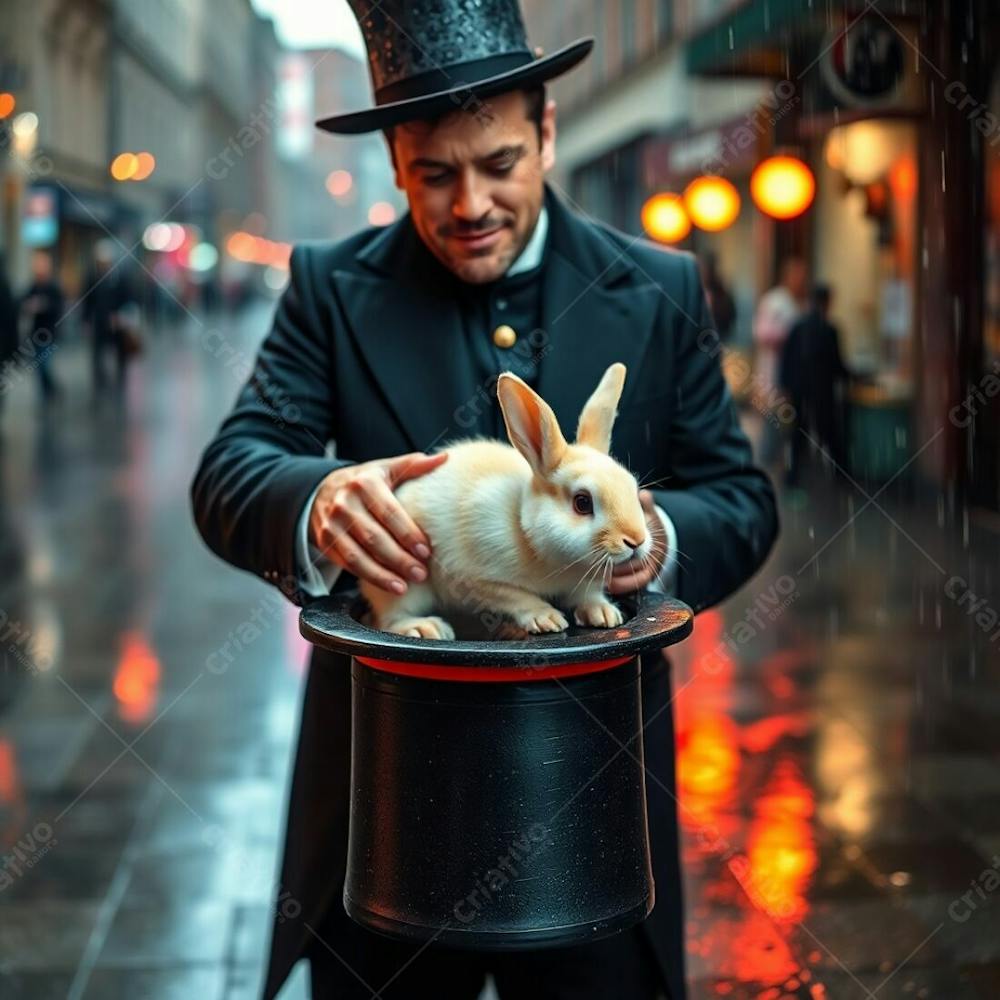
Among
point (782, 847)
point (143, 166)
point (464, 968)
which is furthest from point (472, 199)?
point (143, 166)

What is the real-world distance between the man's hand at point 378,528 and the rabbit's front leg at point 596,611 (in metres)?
0.23

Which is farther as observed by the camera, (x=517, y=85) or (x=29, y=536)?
(x=29, y=536)

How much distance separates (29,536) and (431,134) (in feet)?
30.6

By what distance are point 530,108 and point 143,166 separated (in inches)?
1838

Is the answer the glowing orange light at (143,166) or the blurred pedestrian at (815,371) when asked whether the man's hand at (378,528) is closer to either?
the blurred pedestrian at (815,371)

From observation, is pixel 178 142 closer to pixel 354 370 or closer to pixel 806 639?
pixel 806 639

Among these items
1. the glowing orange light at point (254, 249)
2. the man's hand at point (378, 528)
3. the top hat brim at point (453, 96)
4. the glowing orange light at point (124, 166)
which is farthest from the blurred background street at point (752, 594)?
the glowing orange light at point (254, 249)

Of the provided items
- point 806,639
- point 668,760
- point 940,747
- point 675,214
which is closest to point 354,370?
point 668,760

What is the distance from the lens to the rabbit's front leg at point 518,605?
200 centimetres

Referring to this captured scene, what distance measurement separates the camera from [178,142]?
57.5 meters

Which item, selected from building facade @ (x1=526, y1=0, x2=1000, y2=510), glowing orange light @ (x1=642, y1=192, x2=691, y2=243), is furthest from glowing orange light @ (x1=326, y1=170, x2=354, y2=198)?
glowing orange light @ (x1=642, y1=192, x2=691, y2=243)

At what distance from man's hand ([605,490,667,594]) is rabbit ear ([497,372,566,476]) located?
0.60 ft

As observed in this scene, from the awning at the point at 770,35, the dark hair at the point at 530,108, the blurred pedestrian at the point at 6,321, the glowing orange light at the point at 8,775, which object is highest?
the awning at the point at 770,35

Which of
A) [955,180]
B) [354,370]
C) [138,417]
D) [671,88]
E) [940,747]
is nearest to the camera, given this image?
[354,370]
